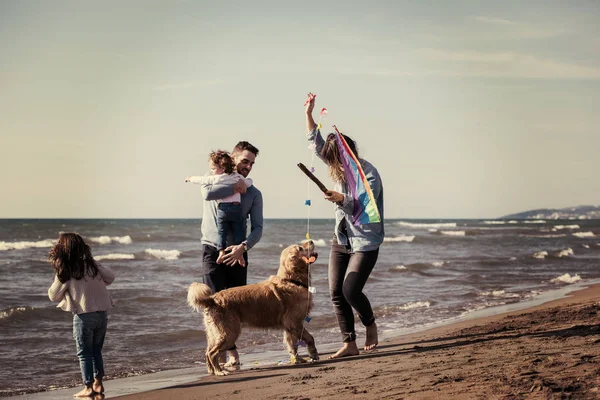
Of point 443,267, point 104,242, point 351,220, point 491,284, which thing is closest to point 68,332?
point 351,220

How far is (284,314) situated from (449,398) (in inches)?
100

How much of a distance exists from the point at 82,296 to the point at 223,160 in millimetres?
1747

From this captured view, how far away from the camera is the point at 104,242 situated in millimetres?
39750

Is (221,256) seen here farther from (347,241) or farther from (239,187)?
(347,241)

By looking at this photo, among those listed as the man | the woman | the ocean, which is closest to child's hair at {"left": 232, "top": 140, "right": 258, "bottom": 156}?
the man

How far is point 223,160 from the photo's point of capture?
6.36 m

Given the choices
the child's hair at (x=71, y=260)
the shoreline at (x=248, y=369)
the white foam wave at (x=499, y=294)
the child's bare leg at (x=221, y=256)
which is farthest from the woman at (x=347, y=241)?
the white foam wave at (x=499, y=294)

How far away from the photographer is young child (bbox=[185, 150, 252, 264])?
249 inches

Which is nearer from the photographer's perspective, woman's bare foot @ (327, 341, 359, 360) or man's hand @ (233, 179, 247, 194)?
man's hand @ (233, 179, 247, 194)

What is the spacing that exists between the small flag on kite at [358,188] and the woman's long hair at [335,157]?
0.14 ft

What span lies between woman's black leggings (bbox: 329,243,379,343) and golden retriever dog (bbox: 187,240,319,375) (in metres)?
0.28

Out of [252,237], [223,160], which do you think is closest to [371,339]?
[252,237]

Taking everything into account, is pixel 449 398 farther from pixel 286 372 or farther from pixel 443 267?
pixel 443 267

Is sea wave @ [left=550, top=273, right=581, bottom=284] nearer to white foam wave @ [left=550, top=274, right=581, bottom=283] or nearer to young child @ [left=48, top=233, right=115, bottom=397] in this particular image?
white foam wave @ [left=550, top=274, right=581, bottom=283]
